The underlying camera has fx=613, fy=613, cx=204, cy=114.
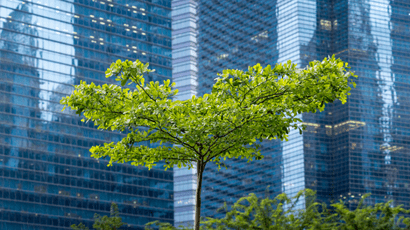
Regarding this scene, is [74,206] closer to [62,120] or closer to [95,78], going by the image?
[62,120]

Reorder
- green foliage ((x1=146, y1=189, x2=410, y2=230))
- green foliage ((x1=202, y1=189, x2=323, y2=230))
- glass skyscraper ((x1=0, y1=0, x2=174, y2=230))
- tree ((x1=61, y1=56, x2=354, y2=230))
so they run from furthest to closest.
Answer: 1. glass skyscraper ((x1=0, y1=0, x2=174, y2=230))
2. green foliage ((x1=202, y1=189, x2=323, y2=230))
3. green foliage ((x1=146, y1=189, x2=410, y2=230))
4. tree ((x1=61, y1=56, x2=354, y2=230))

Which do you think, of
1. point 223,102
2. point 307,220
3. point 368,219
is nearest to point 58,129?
point 307,220

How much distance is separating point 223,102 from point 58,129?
137m

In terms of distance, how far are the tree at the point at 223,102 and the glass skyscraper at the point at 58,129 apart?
425 ft

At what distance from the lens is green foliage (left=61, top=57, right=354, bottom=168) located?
15328mm

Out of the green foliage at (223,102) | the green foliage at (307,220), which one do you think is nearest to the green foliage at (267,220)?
the green foliage at (307,220)

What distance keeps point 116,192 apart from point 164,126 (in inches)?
5598

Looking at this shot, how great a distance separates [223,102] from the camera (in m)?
15.7

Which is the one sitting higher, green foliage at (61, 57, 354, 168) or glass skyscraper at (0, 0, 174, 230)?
glass skyscraper at (0, 0, 174, 230)

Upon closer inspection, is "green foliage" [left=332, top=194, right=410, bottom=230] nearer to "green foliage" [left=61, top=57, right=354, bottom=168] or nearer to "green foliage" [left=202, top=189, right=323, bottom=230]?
"green foliage" [left=202, top=189, right=323, bottom=230]

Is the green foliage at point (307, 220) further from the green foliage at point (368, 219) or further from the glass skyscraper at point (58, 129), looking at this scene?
the glass skyscraper at point (58, 129)

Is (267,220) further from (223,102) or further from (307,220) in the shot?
(223,102)

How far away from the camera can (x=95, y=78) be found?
157 m

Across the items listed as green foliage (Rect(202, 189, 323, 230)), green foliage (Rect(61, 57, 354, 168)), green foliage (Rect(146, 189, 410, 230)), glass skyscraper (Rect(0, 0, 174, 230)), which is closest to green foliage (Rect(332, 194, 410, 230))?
green foliage (Rect(146, 189, 410, 230))
